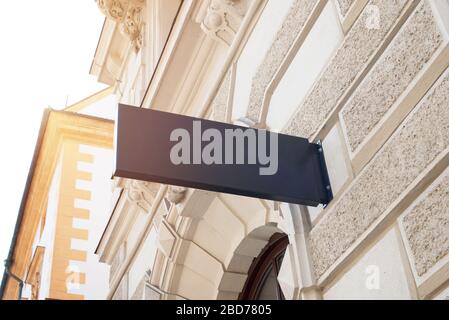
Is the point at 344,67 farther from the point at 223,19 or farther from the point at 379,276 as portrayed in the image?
the point at 223,19

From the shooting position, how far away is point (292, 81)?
370 cm

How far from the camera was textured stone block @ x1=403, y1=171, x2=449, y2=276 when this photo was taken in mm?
2246

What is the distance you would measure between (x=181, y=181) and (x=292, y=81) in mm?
1130

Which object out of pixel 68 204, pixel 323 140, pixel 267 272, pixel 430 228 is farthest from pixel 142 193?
pixel 68 204

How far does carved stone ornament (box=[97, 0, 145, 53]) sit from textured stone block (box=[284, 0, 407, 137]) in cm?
569

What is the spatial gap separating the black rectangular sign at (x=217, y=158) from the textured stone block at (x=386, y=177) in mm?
209

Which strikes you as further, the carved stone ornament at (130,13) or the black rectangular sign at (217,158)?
the carved stone ornament at (130,13)

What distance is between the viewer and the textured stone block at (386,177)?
2387 mm

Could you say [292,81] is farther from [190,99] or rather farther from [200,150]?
[190,99]

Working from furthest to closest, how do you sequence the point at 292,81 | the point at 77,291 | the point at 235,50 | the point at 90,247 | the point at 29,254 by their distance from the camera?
the point at 29,254, the point at 90,247, the point at 77,291, the point at 235,50, the point at 292,81

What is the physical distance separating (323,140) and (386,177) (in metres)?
0.67

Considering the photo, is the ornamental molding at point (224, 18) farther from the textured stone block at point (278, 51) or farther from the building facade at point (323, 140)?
the textured stone block at point (278, 51)

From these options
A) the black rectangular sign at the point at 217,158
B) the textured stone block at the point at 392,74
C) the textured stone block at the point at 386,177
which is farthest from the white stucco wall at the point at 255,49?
the textured stone block at the point at 386,177
